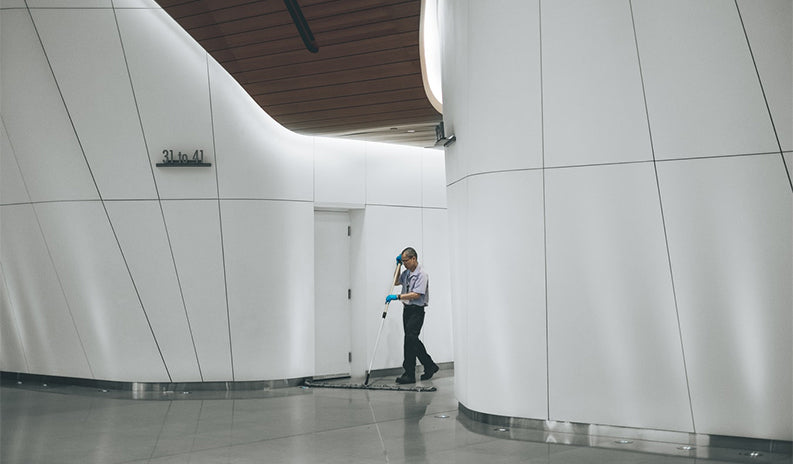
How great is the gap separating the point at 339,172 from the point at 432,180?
6.80 feet

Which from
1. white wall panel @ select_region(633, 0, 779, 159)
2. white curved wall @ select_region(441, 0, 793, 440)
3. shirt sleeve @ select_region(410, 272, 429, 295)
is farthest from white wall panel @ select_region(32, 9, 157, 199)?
white wall panel @ select_region(633, 0, 779, 159)

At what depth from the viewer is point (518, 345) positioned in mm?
8305

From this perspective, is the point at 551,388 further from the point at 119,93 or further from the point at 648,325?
the point at 119,93

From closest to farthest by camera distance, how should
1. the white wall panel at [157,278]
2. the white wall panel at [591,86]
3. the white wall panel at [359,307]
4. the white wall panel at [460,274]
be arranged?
the white wall panel at [591,86] < the white wall panel at [460,274] < the white wall panel at [157,278] < the white wall panel at [359,307]

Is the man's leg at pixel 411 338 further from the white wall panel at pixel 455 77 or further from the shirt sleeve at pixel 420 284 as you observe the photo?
the white wall panel at pixel 455 77

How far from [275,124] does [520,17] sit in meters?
5.20

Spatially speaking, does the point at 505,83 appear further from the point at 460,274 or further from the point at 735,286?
the point at 735,286

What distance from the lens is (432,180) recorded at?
47.9ft

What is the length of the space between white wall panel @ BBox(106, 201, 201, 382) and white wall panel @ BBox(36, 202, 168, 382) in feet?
0.44

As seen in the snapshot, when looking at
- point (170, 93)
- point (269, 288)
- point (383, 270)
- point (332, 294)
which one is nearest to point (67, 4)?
point (170, 93)

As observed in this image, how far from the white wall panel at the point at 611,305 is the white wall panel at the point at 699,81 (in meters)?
0.50

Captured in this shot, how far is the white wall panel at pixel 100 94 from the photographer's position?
11.3 meters

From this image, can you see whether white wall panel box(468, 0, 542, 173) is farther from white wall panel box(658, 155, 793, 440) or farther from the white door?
the white door

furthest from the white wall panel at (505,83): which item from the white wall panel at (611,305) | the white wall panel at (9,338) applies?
the white wall panel at (9,338)
